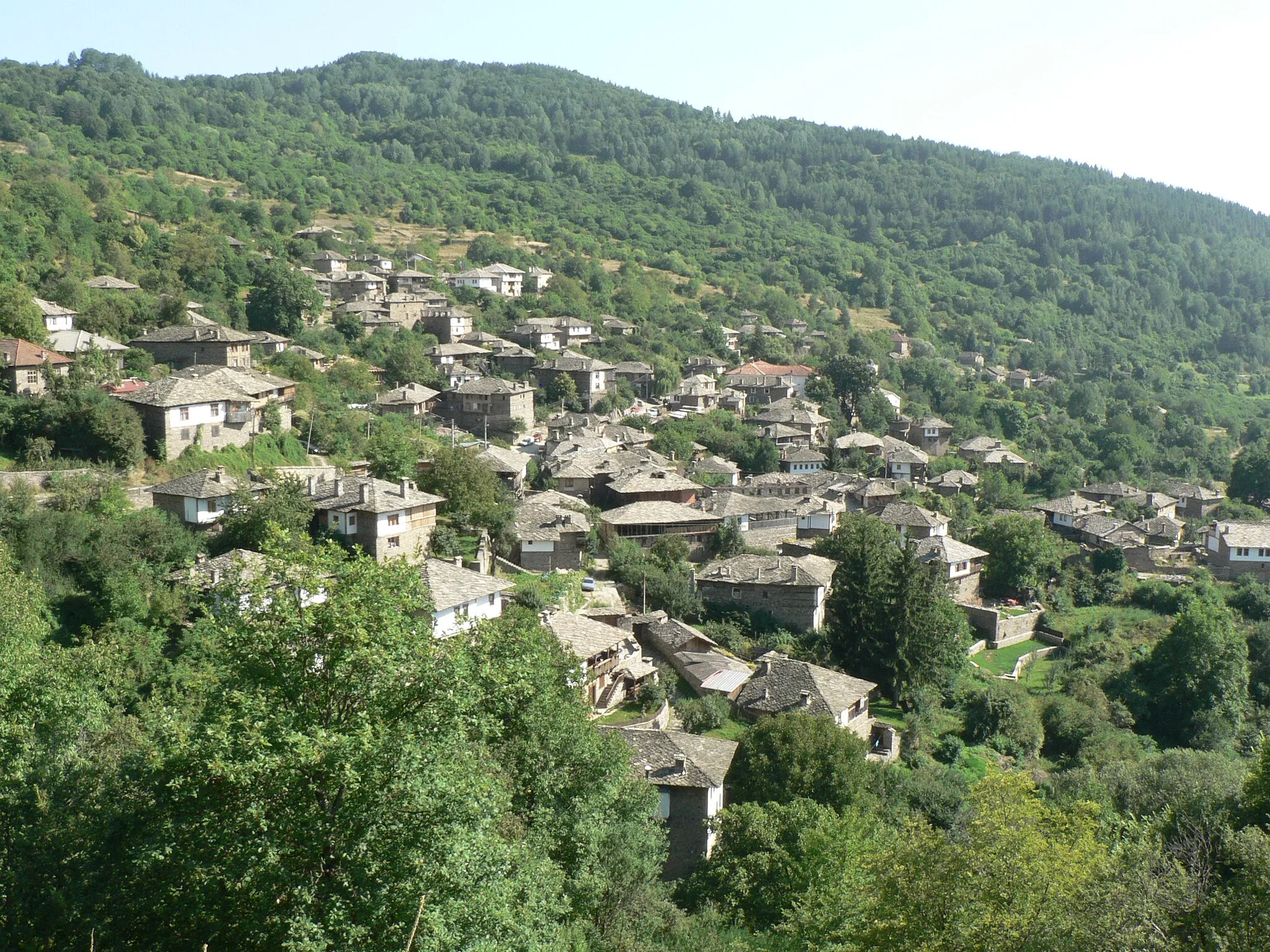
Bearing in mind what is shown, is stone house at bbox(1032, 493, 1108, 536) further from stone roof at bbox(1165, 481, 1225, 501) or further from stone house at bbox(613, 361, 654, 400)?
stone house at bbox(613, 361, 654, 400)

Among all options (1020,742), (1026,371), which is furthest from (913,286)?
(1020,742)

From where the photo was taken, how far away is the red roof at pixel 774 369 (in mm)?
69312

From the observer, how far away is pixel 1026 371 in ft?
304

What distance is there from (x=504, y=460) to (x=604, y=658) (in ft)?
46.6

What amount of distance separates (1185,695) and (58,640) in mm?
34616

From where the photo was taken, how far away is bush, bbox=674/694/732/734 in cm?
2969

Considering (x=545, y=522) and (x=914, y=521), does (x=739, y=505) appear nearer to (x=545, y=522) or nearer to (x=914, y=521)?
(x=914, y=521)

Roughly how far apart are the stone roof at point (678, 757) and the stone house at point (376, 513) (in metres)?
8.06

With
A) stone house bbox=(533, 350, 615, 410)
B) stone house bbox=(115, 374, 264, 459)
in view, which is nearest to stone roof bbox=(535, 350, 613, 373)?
stone house bbox=(533, 350, 615, 410)

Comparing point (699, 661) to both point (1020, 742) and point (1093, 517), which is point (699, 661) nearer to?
point (1020, 742)

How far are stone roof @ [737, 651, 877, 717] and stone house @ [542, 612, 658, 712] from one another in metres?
2.94

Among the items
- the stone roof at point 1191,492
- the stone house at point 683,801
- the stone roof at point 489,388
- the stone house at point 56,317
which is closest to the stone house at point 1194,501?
the stone roof at point 1191,492

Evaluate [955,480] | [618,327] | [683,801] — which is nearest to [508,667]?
[683,801]

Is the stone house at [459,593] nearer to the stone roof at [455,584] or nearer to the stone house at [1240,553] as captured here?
the stone roof at [455,584]
